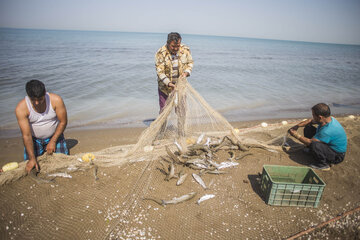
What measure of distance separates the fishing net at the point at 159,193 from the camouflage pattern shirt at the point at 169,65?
0.70 metres

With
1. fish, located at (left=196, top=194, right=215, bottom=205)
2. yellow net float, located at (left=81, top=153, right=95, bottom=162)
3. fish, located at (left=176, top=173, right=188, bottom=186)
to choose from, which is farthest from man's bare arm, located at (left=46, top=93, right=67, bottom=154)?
fish, located at (left=196, top=194, right=215, bottom=205)

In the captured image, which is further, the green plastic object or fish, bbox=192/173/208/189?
fish, bbox=192/173/208/189

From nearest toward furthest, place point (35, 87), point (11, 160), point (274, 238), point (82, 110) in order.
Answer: point (274, 238)
point (35, 87)
point (11, 160)
point (82, 110)

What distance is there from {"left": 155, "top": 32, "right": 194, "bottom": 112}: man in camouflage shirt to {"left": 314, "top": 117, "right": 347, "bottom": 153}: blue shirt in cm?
282

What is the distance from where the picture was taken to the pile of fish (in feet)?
10.9

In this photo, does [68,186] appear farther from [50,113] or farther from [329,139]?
[329,139]

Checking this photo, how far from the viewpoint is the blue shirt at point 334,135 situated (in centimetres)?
341

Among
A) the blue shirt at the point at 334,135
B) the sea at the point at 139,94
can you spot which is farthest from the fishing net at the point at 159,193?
the sea at the point at 139,94

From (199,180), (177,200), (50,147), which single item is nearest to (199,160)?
(199,180)

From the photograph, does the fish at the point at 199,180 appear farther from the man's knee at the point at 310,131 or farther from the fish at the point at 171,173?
the man's knee at the point at 310,131

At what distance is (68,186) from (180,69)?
3.21m

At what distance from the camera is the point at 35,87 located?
2926mm

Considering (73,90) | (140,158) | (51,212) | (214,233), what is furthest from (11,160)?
(73,90)

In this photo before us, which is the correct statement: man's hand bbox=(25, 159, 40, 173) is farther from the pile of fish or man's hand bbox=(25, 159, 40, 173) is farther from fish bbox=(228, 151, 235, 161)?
fish bbox=(228, 151, 235, 161)
